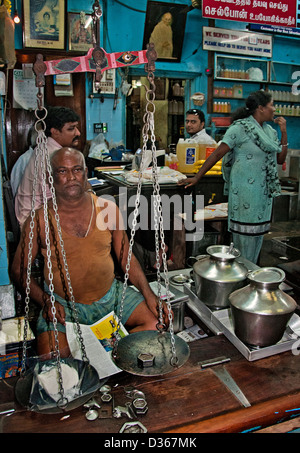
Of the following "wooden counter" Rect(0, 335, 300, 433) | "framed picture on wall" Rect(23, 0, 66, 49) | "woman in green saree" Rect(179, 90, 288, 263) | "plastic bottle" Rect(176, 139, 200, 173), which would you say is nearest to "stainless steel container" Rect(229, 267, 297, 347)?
"wooden counter" Rect(0, 335, 300, 433)

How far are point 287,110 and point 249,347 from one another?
7341 mm

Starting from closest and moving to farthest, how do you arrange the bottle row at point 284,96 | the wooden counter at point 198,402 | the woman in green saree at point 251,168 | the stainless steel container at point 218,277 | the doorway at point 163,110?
the wooden counter at point 198,402 → the stainless steel container at point 218,277 → the woman in green saree at point 251,168 → the bottle row at point 284,96 → the doorway at point 163,110

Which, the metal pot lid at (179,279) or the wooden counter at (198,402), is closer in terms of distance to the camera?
the wooden counter at (198,402)

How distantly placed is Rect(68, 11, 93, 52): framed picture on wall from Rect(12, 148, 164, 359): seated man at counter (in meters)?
4.11

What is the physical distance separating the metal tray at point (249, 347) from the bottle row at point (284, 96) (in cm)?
685

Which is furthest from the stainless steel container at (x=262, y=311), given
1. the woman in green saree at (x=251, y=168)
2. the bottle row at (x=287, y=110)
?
the bottle row at (x=287, y=110)

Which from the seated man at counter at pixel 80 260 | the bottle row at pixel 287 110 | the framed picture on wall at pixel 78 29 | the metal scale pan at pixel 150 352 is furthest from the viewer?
the bottle row at pixel 287 110

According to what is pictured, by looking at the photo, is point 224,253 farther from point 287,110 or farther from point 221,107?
point 287,110

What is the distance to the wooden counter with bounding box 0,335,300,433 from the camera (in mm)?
1214

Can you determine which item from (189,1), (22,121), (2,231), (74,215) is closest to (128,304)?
(74,215)

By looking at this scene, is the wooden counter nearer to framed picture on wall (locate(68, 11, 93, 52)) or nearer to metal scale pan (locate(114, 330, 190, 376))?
metal scale pan (locate(114, 330, 190, 376))

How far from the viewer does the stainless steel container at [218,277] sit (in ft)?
5.95

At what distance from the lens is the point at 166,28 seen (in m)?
6.27

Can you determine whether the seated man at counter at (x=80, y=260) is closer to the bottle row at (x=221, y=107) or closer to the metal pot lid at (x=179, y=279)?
the metal pot lid at (x=179, y=279)
